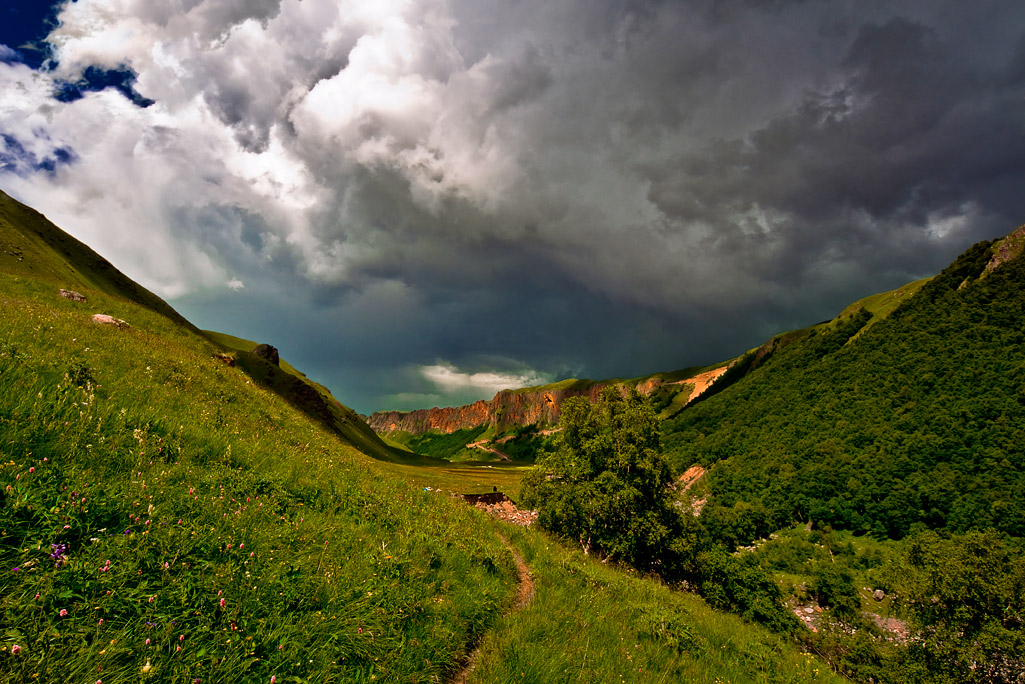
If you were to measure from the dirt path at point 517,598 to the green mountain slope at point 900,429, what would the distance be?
9197cm

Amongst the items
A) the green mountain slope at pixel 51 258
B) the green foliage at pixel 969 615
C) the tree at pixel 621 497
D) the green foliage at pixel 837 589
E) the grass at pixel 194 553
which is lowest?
the green foliage at pixel 837 589

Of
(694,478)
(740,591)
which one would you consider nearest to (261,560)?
(740,591)

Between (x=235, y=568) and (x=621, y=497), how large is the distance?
27689mm

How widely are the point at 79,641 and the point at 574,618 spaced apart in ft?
27.4

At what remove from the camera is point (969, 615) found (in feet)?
137

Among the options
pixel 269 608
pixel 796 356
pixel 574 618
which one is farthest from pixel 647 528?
pixel 796 356

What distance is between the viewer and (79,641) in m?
3.40

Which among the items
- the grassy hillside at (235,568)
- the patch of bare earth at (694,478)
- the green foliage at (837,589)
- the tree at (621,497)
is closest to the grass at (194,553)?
the grassy hillside at (235,568)

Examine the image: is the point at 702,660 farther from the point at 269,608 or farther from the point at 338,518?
the point at 269,608

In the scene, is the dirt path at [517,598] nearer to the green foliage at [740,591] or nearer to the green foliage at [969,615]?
the green foliage at [740,591]

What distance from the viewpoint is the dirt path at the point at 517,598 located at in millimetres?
6074

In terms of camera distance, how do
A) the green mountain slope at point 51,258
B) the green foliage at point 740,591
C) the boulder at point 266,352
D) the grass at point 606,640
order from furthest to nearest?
the boulder at point 266,352 → the green mountain slope at point 51,258 → the green foliage at point 740,591 → the grass at point 606,640

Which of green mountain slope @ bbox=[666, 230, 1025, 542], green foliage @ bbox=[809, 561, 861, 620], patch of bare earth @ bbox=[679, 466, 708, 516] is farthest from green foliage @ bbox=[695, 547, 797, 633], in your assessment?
patch of bare earth @ bbox=[679, 466, 708, 516]

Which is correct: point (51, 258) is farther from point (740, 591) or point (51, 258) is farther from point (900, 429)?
point (900, 429)
